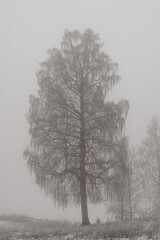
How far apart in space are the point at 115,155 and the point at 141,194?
16072mm

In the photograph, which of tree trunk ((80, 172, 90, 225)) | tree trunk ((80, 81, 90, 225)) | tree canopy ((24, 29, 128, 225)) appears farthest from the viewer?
tree canopy ((24, 29, 128, 225))

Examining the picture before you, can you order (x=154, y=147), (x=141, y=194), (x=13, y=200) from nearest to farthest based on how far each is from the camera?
(x=154, y=147), (x=141, y=194), (x=13, y=200)

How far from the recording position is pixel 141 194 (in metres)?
34.9

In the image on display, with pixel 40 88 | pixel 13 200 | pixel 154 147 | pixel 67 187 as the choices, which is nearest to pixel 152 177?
pixel 154 147

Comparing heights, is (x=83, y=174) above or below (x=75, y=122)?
below

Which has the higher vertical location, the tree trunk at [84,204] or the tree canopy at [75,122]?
the tree canopy at [75,122]

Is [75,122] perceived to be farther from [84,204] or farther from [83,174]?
[84,204]

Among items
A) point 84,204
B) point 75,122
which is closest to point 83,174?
point 84,204

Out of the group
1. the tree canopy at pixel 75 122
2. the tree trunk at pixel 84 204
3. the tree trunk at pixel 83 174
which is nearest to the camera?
the tree trunk at pixel 84 204

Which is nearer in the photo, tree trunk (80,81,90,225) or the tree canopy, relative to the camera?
tree trunk (80,81,90,225)

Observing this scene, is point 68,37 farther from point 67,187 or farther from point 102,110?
point 67,187

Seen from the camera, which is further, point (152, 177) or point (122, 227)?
point (152, 177)

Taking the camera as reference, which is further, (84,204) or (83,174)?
(83,174)

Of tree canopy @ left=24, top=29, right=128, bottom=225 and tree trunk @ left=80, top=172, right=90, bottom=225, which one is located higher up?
tree canopy @ left=24, top=29, right=128, bottom=225
